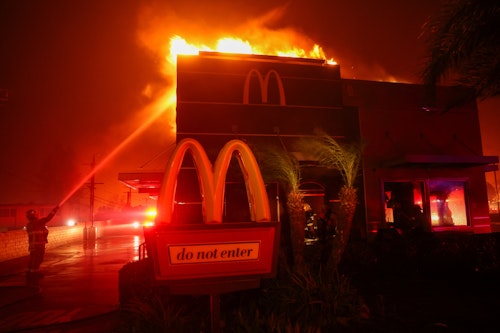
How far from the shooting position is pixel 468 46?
6.78m

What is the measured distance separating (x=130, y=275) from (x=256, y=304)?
279 cm

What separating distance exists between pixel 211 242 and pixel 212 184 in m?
0.64

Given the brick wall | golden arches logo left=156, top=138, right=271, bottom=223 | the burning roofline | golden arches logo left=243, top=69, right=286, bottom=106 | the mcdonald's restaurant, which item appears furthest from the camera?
the brick wall

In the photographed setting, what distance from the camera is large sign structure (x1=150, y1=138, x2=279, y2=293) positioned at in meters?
3.48

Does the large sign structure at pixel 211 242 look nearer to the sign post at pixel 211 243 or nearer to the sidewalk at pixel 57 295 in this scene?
the sign post at pixel 211 243

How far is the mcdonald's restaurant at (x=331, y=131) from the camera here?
1231cm

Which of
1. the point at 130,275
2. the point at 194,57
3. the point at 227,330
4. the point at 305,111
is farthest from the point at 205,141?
the point at 227,330

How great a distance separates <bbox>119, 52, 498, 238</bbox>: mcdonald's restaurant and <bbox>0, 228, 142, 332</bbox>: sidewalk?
356cm

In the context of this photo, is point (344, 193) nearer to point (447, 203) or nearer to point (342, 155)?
point (342, 155)

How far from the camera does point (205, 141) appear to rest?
1242 centimetres

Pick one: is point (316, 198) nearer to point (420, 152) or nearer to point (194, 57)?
point (420, 152)

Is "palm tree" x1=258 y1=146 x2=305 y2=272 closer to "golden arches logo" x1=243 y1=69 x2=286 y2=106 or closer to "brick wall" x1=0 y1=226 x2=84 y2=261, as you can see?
"golden arches logo" x1=243 y1=69 x2=286 y2=106

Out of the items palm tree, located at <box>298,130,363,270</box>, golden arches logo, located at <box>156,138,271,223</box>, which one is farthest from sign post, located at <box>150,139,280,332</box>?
palm tree, located at <box>298,130,363,270</box>

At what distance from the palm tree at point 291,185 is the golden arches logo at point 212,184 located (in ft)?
14.7
